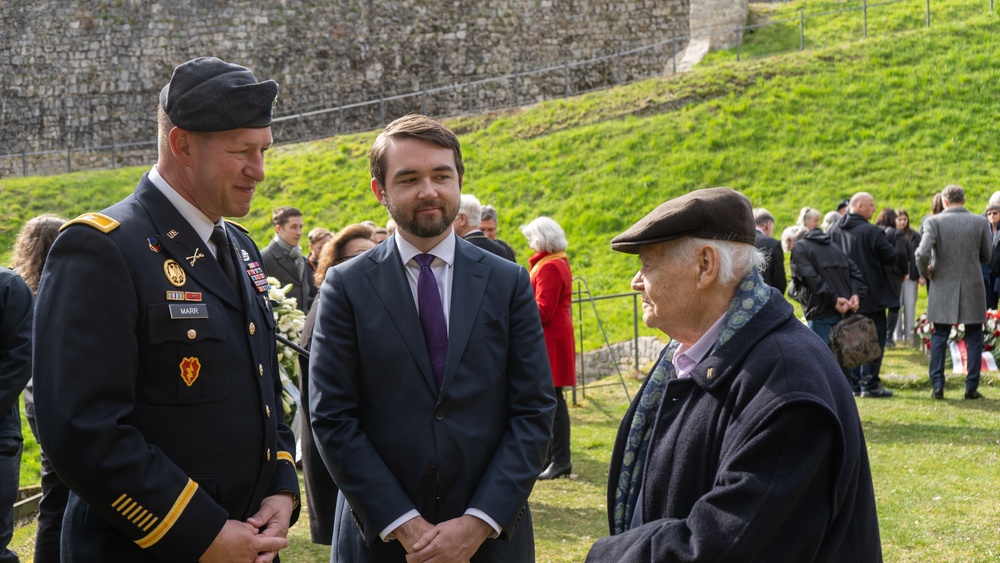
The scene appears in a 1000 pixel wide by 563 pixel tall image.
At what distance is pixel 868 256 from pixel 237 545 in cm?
893

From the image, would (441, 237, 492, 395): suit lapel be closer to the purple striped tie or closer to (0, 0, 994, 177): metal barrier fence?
the purple striped tie

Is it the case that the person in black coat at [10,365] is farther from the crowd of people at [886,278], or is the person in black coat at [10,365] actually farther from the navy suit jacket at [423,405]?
the crowd of people at [886,278]

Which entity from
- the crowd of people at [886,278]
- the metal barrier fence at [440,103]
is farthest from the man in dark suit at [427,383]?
the metal barrier fence at [440,103]

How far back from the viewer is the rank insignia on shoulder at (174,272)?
8.59 ft

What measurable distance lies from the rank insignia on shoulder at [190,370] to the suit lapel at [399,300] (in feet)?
2.21

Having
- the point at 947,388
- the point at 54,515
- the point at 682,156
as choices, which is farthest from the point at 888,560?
the point at 682,156

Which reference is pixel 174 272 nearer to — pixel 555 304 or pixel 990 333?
pixel 555 304

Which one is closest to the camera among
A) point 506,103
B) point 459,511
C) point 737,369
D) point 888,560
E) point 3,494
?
point 737,369

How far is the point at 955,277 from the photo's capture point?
9.45 meters

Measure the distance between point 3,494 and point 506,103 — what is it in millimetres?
22371

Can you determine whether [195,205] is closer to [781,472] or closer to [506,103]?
[781,472]

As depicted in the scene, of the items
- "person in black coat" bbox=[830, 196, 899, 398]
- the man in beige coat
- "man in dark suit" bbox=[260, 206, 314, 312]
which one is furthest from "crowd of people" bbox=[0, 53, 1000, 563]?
"person in black coat" bbox=[830, 196, 899, 398]

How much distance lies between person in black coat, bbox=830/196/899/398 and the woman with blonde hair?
7.83m

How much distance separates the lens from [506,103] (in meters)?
25.6
